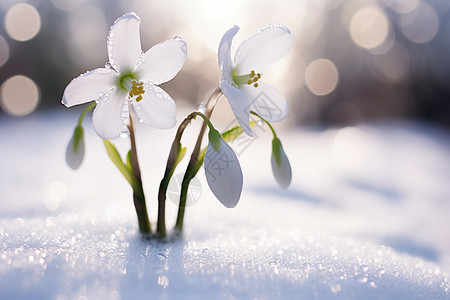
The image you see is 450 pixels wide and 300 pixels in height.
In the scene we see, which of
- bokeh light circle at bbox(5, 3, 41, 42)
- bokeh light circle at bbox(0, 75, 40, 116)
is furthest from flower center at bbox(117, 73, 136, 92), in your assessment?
bokeh light circle at bbox(5, 3, 41, 42)

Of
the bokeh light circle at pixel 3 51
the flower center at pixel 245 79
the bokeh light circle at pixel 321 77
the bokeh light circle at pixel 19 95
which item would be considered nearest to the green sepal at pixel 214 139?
the flower center at pixel 245 79

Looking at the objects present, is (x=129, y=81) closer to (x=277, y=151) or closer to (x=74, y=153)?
(x=74, y=153)

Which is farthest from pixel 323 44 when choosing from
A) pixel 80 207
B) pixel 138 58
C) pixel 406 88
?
pixel 138 58

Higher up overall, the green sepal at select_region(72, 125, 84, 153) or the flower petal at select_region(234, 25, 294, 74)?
the flower petal at select_region(234, 25, 294, 74)

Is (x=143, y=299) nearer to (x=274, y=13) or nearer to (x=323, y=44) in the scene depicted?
(x=274, y=13)

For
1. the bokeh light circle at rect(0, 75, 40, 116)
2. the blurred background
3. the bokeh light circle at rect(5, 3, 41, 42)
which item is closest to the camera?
the bokeh light circle at rect(0, 75, 40, 116)

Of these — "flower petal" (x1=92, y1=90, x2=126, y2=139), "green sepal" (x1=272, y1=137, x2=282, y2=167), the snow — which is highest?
"flower petal" (x1=92, y1=90, x2=126, y2=139)

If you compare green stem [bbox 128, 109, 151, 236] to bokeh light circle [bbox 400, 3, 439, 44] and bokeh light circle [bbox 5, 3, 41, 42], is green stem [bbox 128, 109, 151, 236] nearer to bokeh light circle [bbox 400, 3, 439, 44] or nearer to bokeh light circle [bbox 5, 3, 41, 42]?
bokeh light circle [bbox 5, 3, 41, 42]
